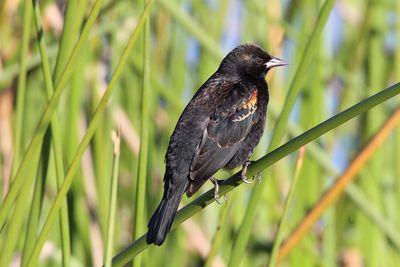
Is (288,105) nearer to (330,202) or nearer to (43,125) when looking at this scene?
(43,125)

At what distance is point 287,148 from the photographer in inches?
75.7

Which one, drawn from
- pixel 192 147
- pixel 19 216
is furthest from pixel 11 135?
pixel 19 216

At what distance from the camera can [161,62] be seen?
14.8ft

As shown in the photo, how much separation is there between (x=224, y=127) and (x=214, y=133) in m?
0.05

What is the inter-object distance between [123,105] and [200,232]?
29.2 inches

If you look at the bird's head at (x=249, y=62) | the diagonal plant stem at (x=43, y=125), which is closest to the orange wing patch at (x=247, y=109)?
the bird's head at (x=249, y=62)

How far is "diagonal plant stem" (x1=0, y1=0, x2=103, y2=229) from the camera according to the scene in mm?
1935

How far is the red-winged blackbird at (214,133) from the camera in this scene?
2.78m

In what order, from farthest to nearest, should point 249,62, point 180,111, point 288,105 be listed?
1. point 180,111
2. point 249,62
3. point 288,105

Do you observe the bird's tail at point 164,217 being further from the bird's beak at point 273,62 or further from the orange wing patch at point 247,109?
the bird's beak at point 273,62

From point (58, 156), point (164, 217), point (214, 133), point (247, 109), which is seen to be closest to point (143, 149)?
point (58, 156)

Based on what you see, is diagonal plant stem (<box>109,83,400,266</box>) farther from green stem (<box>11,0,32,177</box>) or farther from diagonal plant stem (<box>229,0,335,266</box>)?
green stem (<box>11,0,32,177</box>)

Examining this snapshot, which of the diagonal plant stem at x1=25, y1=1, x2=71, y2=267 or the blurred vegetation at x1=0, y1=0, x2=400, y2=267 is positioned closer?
the diagonal plant stem at x1=25, y1=1, x2=71, y2=267

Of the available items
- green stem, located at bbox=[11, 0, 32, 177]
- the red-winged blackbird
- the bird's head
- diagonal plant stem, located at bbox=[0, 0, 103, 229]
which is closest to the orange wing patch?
the red-winged blackbird
